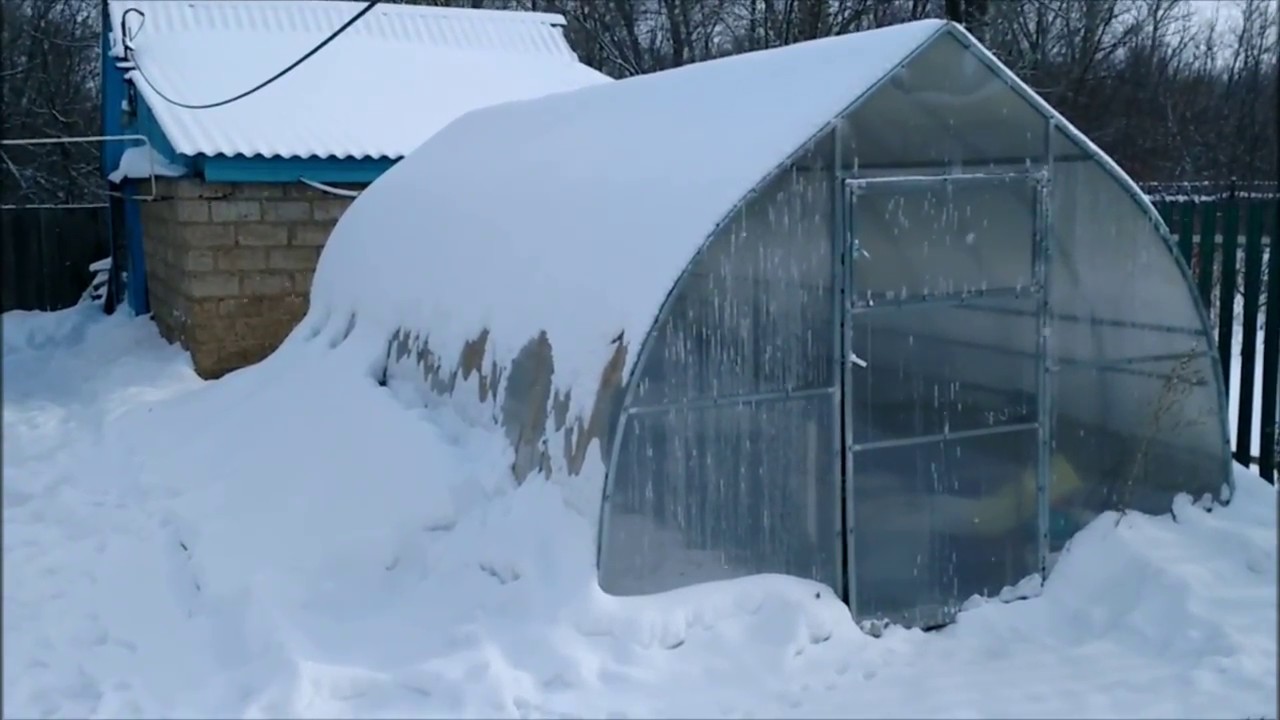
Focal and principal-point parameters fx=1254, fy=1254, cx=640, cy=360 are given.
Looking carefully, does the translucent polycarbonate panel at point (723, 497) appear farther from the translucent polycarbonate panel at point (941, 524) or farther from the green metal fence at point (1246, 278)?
the green metal fence at point (1246, 278)

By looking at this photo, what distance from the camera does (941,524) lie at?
226 inches

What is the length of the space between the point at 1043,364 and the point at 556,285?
232 cm

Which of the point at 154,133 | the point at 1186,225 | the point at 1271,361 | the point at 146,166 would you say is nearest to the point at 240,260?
the point at 146,166

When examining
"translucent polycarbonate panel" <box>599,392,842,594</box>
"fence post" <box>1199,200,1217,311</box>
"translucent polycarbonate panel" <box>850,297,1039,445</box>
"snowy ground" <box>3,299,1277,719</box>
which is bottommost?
"snowy ground" <box>3,299,1277,719</box>

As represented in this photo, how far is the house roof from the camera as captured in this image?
37.1ft

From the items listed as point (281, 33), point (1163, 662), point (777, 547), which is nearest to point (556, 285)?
point (777, 547)

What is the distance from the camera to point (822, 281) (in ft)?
18.0

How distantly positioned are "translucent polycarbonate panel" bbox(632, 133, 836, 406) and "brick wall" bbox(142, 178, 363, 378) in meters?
6.67

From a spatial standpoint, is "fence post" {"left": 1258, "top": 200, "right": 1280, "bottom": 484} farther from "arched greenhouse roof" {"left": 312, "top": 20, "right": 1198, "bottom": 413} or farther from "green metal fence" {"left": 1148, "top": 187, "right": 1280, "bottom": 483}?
→ "arched greenhouse roof" {"left": 312, "top": 20, "right": 1198, "bottom": 413}

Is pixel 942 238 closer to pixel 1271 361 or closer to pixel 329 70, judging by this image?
pixel 1271 361

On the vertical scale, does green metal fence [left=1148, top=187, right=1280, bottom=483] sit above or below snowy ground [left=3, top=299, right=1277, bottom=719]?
above

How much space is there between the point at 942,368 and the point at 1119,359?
38.2 inches

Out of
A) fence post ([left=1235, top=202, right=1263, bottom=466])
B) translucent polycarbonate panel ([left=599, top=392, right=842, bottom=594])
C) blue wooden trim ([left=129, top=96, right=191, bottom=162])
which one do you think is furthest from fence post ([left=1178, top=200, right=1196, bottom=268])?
blue wooden trim ([left=129, top=96, right=191, bottom=162])

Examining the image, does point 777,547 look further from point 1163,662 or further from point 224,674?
point 224,674
